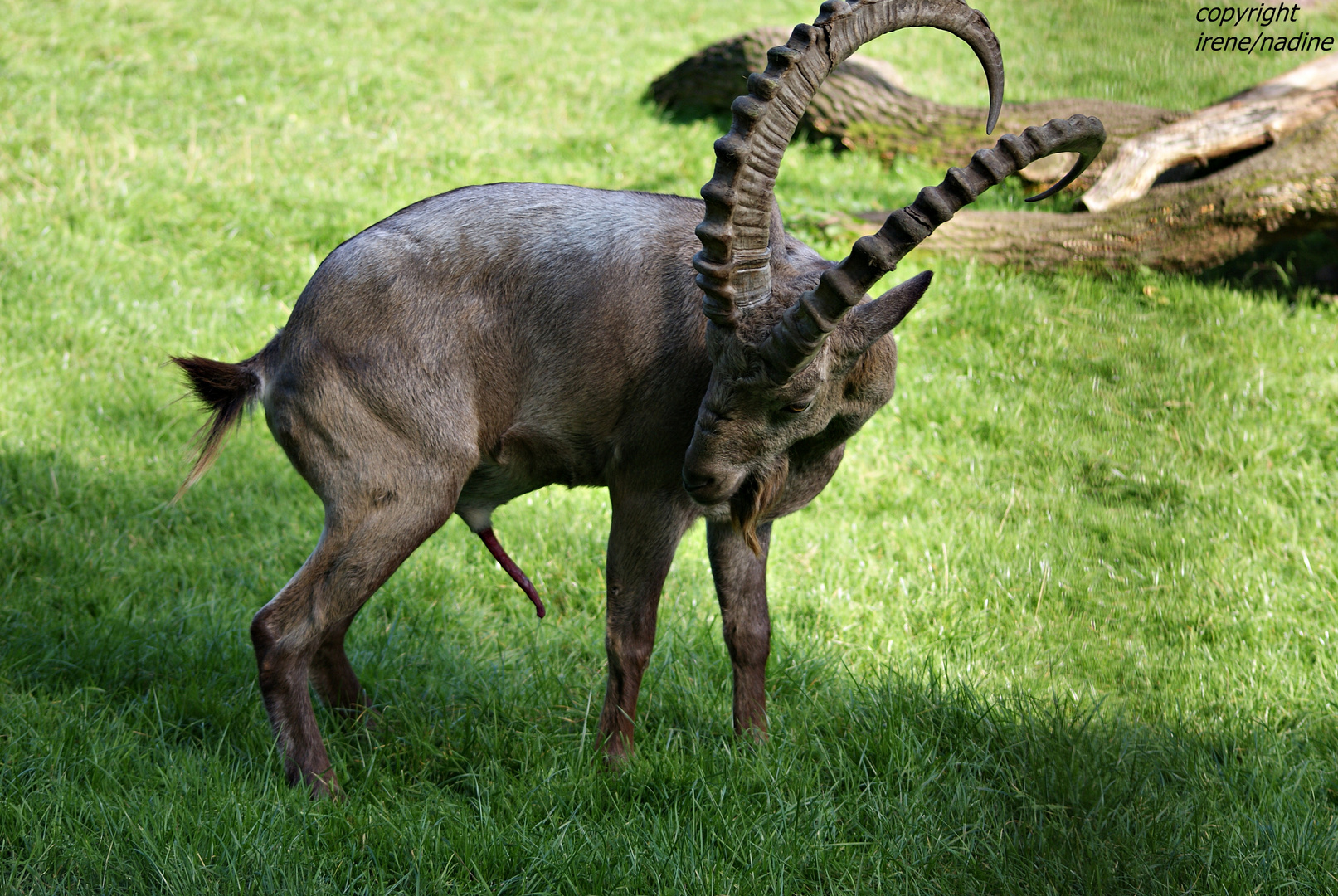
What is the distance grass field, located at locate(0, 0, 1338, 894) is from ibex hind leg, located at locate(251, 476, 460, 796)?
0.17m

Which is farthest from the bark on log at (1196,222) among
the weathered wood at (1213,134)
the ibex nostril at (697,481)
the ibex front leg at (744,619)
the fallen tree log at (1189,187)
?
the ibex nostril at (697,481)

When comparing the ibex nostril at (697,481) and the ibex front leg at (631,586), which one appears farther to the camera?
the ibex front leg at (631,586)

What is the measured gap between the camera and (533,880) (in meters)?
2.92

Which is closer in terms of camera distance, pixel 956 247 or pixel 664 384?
pixel 664 384

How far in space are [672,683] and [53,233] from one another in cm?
608

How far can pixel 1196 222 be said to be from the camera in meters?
6.80

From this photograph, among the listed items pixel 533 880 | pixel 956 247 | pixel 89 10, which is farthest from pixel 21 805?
pixel 89 10

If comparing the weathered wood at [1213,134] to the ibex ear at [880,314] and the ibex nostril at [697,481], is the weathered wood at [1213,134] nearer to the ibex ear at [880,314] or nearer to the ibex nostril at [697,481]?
the ibex ear at [880,314]

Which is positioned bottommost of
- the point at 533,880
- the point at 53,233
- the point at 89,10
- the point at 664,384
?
the point at 533,880

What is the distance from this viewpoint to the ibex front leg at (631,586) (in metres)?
3.43

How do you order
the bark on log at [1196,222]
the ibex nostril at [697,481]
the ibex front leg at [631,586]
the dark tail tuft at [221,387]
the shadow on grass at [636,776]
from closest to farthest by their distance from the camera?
1. the shadow on grass at [636,776]
2. the ibex nostril at [697,481]
3. the ibex front leg at [631,586]
4. the dark tail tuft at [221,387]
5. the bark on log at [1196,222]

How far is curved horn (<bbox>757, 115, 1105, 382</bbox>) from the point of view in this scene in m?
2.65

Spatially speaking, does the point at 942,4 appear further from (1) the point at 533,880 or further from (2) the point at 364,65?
(2) the point at 364,65

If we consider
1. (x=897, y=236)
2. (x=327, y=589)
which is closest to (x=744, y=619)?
(x=327, y=589)
